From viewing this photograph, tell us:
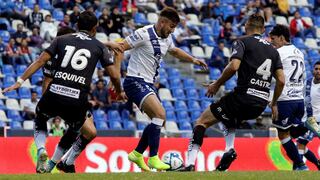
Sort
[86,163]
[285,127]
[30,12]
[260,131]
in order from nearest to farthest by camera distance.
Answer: [285,127] → [86,163] → [260,131] → [30,12]

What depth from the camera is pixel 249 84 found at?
16344 mm

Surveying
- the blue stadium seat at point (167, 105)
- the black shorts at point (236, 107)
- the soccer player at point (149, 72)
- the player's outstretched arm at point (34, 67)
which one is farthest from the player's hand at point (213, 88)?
the blue stadium seat at point (167, 105)

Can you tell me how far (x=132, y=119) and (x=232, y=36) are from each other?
723cm

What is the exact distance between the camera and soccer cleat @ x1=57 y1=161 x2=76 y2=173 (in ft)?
55.3

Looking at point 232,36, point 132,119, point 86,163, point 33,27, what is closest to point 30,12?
point 33,27

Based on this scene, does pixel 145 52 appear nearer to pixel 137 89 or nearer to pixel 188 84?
pixel 137 89

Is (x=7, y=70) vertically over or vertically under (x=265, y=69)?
under

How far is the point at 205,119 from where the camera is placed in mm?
16531

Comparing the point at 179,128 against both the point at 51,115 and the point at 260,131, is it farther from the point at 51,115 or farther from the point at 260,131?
the point at 51,115

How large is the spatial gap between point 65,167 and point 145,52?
2.27 m

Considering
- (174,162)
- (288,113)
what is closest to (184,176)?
(174,162)

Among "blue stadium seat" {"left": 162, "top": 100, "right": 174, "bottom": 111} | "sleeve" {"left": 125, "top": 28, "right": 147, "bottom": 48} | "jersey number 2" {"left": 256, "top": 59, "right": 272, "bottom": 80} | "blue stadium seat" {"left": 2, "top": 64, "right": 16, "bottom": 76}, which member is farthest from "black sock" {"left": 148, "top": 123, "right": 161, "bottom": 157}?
"blue stadium seat" {"left": 162, "top": 100, "right": 174, "bottom": 111}

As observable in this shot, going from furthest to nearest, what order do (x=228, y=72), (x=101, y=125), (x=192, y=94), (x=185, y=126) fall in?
(x=192, y=94) < (x=185, y=126) < (x=101, y=125) < (x=228, y=72)

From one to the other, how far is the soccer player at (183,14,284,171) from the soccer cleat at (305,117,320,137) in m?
3.62
